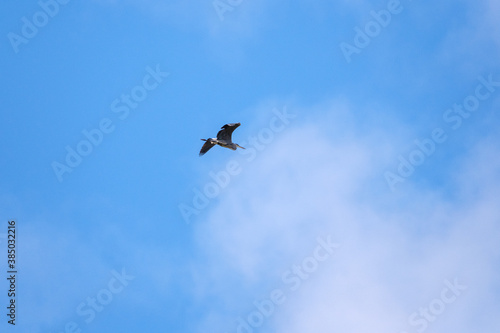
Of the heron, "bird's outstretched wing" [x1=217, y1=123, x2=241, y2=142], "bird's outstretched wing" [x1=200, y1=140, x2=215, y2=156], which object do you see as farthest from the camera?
"bird's outstretched wing" [x1=200, y1=140, x2=215, y2=156]

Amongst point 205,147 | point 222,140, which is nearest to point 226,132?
point 222,140

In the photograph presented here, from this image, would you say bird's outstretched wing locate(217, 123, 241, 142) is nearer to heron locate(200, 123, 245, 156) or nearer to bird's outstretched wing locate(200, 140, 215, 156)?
heron locate(200, 123, 245, 156)

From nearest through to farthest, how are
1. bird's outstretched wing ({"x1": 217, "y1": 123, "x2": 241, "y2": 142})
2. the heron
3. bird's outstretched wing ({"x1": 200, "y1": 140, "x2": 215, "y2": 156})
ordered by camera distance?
bird's outstretched wing ({"x1": 217, "y1": 123, "x2": 241, "y2": 142})
the heron
bird's outstretched wing ({"x1": 200, "y1": 140, "x2": 215, "y2": 156})

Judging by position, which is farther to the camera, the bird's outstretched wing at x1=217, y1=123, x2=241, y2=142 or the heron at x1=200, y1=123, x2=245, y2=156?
the heron at x1=200, y1=123, x2=245, y2=156

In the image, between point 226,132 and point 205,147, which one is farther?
point 205,147

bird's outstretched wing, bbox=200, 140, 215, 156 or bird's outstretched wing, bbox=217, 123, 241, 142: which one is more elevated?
bird's outstretched wing, bbox=200, 140, 215, 156

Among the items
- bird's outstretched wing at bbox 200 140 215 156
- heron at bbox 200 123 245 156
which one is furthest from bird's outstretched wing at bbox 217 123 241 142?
bird's outstretched wing at bbox 200 140 215 156

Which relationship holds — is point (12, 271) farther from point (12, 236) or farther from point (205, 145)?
point (205, 145)

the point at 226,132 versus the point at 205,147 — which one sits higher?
the point at 205,147

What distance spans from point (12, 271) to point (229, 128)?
22291 millimetres

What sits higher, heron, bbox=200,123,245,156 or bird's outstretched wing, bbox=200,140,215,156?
bird's outstretched wing, bbox=200,140,215,156

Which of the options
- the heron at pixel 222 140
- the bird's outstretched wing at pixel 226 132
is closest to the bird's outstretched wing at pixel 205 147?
the heron at pixel 222 140

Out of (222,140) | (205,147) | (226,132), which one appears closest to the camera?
(226,132)

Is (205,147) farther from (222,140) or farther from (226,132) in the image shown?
(226,132)
